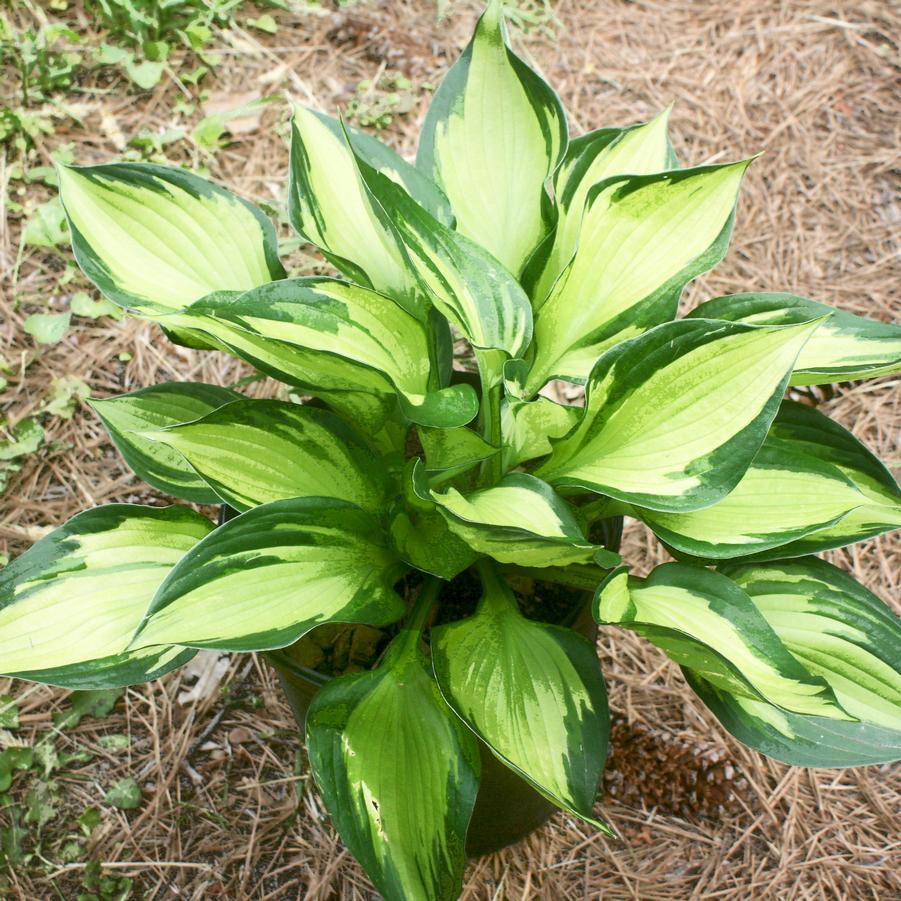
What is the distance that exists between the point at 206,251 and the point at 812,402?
3.22ft

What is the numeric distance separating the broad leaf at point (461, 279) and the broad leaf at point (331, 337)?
5 cm

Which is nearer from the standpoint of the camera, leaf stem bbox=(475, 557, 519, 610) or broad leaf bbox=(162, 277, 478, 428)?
broad leaf bbox=(162, 277, 478, 428)

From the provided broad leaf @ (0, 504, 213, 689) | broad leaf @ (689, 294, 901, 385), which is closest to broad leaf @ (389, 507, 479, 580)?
broad leaf @ (0, 504, 213, 689)

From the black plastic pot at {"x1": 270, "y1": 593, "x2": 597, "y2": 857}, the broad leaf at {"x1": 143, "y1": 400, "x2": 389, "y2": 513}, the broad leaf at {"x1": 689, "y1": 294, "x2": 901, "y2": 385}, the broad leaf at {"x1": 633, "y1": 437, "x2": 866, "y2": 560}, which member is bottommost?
the black plastic pot at {"x1": 270, "y1": 593, "x2": 597, "y2": 857}

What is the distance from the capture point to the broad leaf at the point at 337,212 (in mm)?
906

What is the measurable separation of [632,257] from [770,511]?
272mm

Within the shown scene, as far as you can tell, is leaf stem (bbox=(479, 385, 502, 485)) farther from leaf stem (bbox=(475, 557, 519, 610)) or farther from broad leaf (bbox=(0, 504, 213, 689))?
broad leaf (bbox=(0, 504, 213, 689))

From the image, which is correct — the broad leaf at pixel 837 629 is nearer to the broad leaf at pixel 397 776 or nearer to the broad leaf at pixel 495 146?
the broad leaf at pixel 397 776

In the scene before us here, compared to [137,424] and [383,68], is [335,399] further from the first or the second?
[383,68]

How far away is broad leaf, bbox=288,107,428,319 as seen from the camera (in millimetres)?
906

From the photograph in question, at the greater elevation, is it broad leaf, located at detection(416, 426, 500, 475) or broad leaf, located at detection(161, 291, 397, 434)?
broad leaf, located at detection(161, 291, 397, 434)

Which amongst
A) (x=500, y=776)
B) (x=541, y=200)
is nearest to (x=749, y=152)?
(x=541, y=200)

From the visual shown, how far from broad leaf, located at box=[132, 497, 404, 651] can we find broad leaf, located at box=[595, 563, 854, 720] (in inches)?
8.8

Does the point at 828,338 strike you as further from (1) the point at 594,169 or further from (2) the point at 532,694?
(2) the point at 532,694
